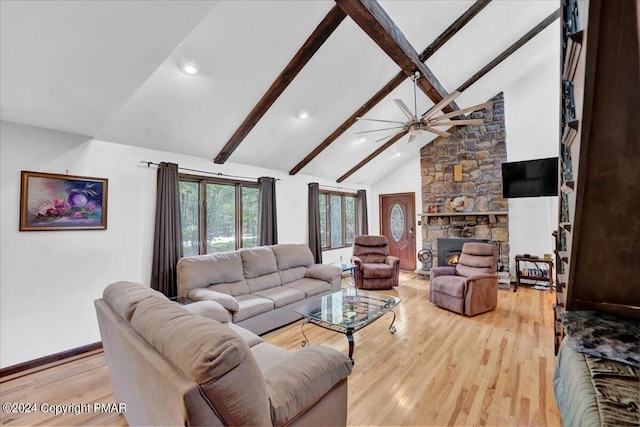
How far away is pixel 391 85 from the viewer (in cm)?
388

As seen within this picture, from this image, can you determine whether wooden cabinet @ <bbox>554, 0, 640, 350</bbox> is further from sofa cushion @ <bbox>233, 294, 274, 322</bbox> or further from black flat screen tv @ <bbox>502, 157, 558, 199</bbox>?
black flat screen tv @ <bbox>502, 157, 558, 199</bbox>

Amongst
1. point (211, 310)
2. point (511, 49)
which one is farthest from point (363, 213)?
point (211, 310)

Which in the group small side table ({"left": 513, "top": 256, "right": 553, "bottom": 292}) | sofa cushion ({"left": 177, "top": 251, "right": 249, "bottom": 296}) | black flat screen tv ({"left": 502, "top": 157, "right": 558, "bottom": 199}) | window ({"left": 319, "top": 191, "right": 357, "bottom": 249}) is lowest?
small side table ({"left": 513, "top": 256, "right": 553, "bottom": 292})

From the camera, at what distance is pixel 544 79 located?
193 inches

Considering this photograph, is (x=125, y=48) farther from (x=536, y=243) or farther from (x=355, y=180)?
(x=536, y=243)

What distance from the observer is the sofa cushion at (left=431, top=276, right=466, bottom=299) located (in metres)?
3.73

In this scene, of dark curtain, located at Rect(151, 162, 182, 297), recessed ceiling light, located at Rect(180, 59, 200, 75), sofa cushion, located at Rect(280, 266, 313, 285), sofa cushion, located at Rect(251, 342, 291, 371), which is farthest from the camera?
sofa cushion, located at Rect(280, 266, 313, 285)

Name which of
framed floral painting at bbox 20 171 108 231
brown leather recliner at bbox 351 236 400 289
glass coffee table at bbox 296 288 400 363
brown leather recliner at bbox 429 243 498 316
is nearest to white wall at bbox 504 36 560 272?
brown leather recliner at bbox 429 243 498 316

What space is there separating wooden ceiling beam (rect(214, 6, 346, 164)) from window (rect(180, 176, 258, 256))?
0.58 metres

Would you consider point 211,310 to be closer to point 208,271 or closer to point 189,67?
point 208,271

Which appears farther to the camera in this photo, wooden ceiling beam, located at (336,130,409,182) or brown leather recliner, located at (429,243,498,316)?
wooden ceiling beam, located at (336,130,409,182)

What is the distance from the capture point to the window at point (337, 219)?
633cm

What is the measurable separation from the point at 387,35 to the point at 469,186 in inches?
160

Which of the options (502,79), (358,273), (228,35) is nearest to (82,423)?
(228,35)
